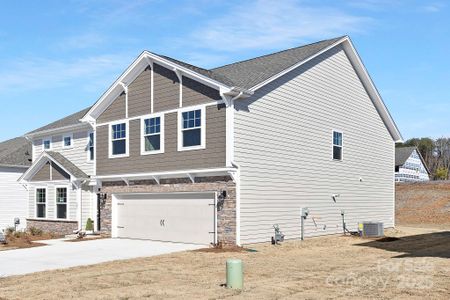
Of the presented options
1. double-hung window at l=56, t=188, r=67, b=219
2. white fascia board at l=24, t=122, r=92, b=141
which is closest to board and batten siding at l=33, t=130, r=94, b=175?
white fascia board at l=24, t=122, r=92, b=141

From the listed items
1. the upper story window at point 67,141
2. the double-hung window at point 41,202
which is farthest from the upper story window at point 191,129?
the double-hung window at point 41,202

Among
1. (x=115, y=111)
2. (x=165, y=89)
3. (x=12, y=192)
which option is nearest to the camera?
(x=165, y=89)

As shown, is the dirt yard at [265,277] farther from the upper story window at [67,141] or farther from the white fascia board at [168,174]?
the upper story window at [67,141]

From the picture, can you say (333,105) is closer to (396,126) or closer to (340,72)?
(340,72)

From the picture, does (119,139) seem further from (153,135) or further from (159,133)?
(159,133)

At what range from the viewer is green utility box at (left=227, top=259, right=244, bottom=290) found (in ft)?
34.7

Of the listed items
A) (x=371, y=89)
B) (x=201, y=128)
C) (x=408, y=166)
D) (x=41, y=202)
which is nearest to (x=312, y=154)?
(x=201, y=128)

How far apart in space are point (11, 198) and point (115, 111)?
1166cm

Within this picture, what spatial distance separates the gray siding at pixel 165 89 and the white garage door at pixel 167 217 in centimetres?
365

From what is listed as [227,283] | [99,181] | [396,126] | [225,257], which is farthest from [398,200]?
[227,283]

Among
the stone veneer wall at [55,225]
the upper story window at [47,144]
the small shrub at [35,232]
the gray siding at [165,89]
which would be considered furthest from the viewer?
the upper story window at [47,144]

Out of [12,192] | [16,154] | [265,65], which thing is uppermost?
[265,65]

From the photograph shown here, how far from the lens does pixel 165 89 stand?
69.8 feet

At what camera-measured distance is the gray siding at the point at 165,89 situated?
20781 millimetres
